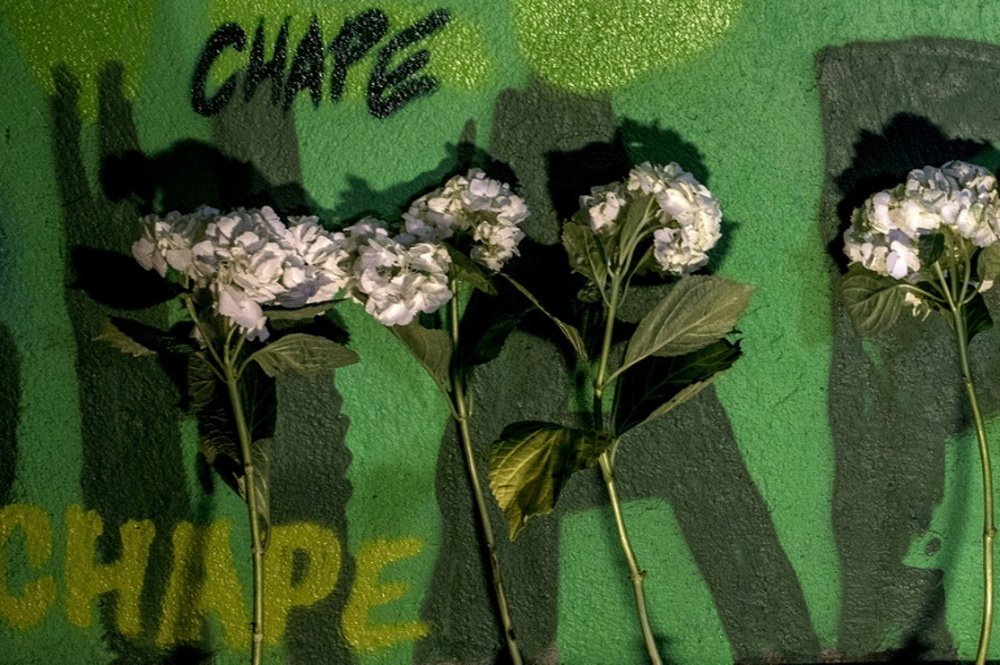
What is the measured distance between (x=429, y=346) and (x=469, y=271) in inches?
5.8

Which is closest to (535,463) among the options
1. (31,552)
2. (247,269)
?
(247,269)

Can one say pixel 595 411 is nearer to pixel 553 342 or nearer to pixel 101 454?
pixel 553 342

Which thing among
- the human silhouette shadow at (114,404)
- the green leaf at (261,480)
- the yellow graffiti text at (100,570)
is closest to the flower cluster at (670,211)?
the green leaf at (261,480)

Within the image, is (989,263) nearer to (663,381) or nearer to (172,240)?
(663,381)

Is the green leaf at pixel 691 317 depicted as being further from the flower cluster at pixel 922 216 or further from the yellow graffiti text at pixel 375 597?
the yellow graffiti text at pixel 375 597

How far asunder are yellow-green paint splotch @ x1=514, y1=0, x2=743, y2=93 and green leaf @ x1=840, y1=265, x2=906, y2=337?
46 cm

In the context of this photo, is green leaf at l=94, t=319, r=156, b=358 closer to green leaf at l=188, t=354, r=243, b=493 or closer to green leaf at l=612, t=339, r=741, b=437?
green leaf at l=188, t=354, r=243, b=493

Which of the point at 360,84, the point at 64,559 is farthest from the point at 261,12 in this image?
the point at 64,559

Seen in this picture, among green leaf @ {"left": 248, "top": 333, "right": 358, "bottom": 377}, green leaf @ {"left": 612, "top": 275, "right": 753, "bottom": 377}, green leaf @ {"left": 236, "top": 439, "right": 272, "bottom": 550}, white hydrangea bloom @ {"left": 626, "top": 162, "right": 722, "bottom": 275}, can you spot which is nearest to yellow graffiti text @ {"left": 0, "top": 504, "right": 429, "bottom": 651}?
green leaf @ {"left": 236, "top": 439, "right": 272, "bottom": 550}

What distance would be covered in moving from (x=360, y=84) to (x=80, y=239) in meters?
0.53

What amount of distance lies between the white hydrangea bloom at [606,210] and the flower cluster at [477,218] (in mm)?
115

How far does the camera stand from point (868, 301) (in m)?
1.65

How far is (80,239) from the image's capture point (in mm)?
1670

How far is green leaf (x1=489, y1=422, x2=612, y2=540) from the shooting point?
1.43 m
